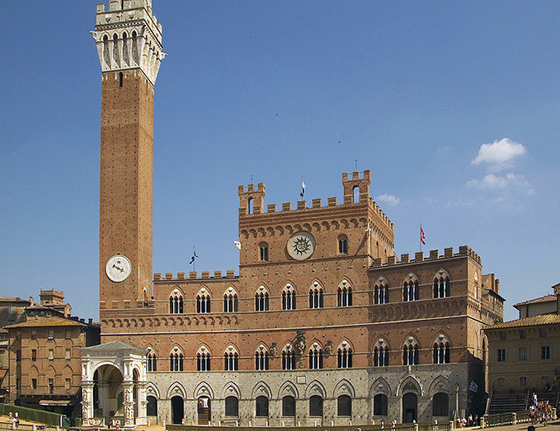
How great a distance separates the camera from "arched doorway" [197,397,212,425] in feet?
229

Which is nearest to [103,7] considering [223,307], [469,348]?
[223,307]

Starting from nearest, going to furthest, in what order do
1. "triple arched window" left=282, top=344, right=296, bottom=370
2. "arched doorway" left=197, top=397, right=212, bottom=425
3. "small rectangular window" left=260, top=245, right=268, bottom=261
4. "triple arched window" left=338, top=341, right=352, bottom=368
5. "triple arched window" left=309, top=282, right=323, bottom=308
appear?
1. "triple arched window" left=338, top=341, right=352, bottom=368
2. "triple arched window" left=282, top=344, right=296, bottom=370
3. "triple arched window" left=309, top=282, right=323, bottom=308
4. "arched doorway" left=197, top=397, right=212, bottom=425
5. "small rectangular window" left=260, top=245, right=268, bottom=261

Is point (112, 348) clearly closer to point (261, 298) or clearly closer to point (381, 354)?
point (261, 298)

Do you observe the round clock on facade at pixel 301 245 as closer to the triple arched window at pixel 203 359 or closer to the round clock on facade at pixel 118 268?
the triple arched window at pixel 203 359

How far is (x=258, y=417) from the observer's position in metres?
68.7

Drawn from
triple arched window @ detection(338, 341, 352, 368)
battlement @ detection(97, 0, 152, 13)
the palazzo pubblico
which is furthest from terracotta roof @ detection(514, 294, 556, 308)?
battlement @ detection(97, 0, 152, 13)

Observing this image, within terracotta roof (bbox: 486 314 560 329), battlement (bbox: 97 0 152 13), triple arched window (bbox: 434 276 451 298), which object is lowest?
terracotta roof (bbox: 486 314 560 329)

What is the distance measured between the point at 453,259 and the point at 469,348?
22.7 feet

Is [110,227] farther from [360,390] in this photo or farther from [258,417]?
[360,390]

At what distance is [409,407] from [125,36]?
43496mm

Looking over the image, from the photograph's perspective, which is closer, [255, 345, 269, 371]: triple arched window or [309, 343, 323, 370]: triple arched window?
[309, 343, 323, 370]: triple arched window

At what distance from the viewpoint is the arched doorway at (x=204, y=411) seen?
6969cm

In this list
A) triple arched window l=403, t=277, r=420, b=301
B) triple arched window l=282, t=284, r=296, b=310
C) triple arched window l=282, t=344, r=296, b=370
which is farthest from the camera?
triple arched window l=282, t=284, r=296, b=310

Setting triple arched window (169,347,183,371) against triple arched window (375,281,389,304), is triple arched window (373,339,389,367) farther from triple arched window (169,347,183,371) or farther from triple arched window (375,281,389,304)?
triple arched window (169,347,183,371)
